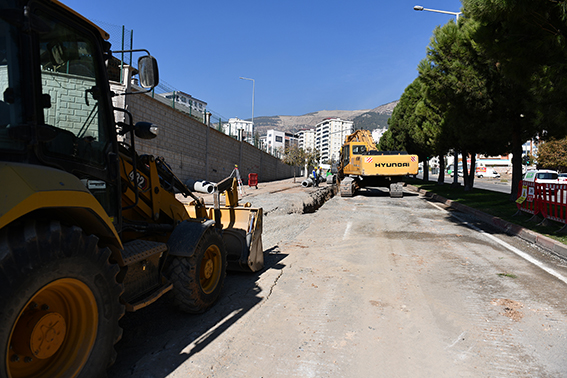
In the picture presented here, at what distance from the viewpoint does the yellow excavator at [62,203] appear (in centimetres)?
192

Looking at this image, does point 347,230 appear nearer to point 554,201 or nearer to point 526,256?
point 526,256

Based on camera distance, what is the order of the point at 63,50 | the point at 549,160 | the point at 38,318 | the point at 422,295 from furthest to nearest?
the point at 549,160, the point at 422,295, the point at 63,50, the point at 38,318

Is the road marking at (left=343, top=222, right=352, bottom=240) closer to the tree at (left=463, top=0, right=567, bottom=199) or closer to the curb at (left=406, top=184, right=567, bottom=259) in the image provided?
the curb at (left=406, top=184, right=567, bottom=259)

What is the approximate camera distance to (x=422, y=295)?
14.9ft

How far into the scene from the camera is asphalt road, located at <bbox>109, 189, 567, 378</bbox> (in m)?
2.93

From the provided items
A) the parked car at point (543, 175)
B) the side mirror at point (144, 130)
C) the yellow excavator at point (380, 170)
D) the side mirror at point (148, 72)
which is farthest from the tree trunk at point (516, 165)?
the side mirror at point (148, 72)

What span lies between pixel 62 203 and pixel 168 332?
1897 mm

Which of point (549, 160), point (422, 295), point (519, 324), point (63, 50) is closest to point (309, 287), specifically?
point (422, 295)

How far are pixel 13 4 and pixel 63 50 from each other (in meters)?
0.46

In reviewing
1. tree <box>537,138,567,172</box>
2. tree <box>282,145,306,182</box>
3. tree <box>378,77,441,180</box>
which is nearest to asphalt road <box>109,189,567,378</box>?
tree <box>378,77,441,180</box>

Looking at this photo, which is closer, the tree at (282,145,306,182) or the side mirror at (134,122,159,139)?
the side mirror at (134,122,159,139)

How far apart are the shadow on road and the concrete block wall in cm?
1240

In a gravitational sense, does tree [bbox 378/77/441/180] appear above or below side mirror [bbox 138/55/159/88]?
above

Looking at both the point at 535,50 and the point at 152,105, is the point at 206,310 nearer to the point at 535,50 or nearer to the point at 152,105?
the point at 535,50
